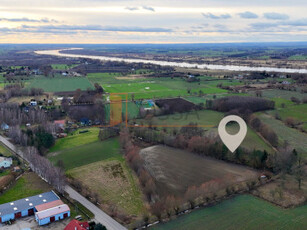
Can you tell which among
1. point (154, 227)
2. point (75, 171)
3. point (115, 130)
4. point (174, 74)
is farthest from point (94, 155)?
point (174, 74)

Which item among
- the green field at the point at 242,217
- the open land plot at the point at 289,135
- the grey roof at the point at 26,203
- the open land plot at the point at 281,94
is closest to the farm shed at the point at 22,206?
the grey roof at the point at 26,203

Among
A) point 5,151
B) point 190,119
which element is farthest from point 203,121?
point 5,151

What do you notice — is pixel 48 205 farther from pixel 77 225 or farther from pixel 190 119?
pixel 190 119

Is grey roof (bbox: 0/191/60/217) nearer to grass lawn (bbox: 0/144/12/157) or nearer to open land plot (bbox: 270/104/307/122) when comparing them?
grass lawn (bbox: 0/144/12/157)

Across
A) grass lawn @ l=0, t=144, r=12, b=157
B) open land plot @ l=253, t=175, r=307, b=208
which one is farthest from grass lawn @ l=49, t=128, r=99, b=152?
open land plot @ l=253, t=175, r=307, b=208

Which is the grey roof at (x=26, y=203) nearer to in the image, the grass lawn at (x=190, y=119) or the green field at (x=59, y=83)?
the grass lawn at (x=190, y=119)
